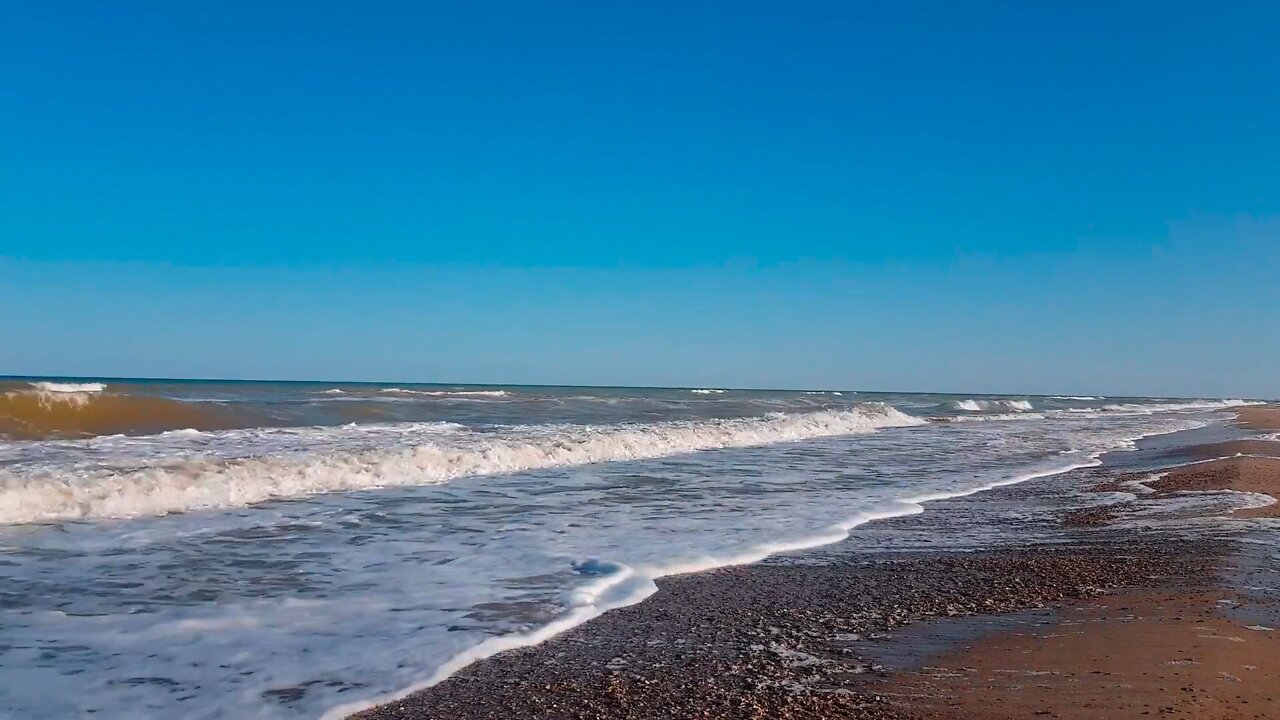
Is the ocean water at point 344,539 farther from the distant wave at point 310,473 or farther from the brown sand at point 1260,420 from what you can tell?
the brown sand at point 1260,420

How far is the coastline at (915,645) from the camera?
3.57 m

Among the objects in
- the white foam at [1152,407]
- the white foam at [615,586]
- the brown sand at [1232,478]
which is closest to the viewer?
the white foam at [615,586]

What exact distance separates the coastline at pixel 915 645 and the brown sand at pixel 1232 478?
419cm

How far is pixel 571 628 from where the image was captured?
4.89 metres

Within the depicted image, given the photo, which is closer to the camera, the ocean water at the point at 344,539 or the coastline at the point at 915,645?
the coastline at the point at 915,645

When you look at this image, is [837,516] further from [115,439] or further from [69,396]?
[69,396]

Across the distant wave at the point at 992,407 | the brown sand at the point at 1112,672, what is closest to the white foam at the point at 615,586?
the brown sand at the point at 1112,672

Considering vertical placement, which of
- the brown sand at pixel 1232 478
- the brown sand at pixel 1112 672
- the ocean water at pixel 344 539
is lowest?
the ocean water at pixel 344 539

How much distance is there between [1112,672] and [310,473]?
1000 cm

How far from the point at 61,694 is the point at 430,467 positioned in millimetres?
9298

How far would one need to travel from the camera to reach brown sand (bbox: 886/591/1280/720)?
345cm

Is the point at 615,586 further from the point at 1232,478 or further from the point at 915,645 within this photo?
the point at 1232,478

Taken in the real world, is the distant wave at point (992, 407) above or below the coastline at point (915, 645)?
above

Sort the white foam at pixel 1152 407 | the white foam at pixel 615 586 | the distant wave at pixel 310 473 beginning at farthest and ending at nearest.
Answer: the white foam at pixel 1152 407 → the distant wave at pixel 310 473 → the white foam at pixel 615 586
